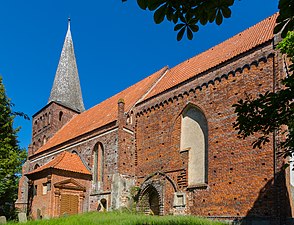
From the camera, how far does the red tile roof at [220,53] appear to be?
1697 cm

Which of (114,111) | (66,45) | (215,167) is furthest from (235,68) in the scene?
(66,45)

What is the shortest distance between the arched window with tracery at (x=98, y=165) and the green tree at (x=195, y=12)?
794 inches

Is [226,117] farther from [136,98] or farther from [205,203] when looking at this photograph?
[136,98]

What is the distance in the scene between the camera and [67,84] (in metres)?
36.7

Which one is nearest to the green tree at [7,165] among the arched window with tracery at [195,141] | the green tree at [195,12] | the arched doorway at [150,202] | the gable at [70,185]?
the gable at [70,185]

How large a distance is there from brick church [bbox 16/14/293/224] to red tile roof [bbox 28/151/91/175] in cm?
9

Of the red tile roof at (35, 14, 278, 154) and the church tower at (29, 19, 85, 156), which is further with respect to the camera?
the church tower at (29, 19, 85, 156)

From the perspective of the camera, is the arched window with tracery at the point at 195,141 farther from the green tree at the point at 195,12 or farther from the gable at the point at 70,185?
the green tree at the point at 195,12

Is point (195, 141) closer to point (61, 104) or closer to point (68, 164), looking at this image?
point (68, 164)

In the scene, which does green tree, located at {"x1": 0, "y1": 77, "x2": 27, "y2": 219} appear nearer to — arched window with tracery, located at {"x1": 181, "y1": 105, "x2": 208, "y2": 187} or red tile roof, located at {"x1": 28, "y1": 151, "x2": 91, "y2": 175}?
red tile roof, located at {"x1": 28, "y1": 151, "x2": 91, "y2": 175}

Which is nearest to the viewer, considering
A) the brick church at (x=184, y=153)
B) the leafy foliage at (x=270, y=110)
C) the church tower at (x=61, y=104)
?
the leafy foliage at (x=270, y=110)

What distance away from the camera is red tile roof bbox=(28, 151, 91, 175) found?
22825 mm

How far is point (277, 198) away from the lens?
1317 centimetres

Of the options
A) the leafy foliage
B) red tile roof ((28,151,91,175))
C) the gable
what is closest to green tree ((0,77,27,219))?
red tile roof ((28,151,91,175))
